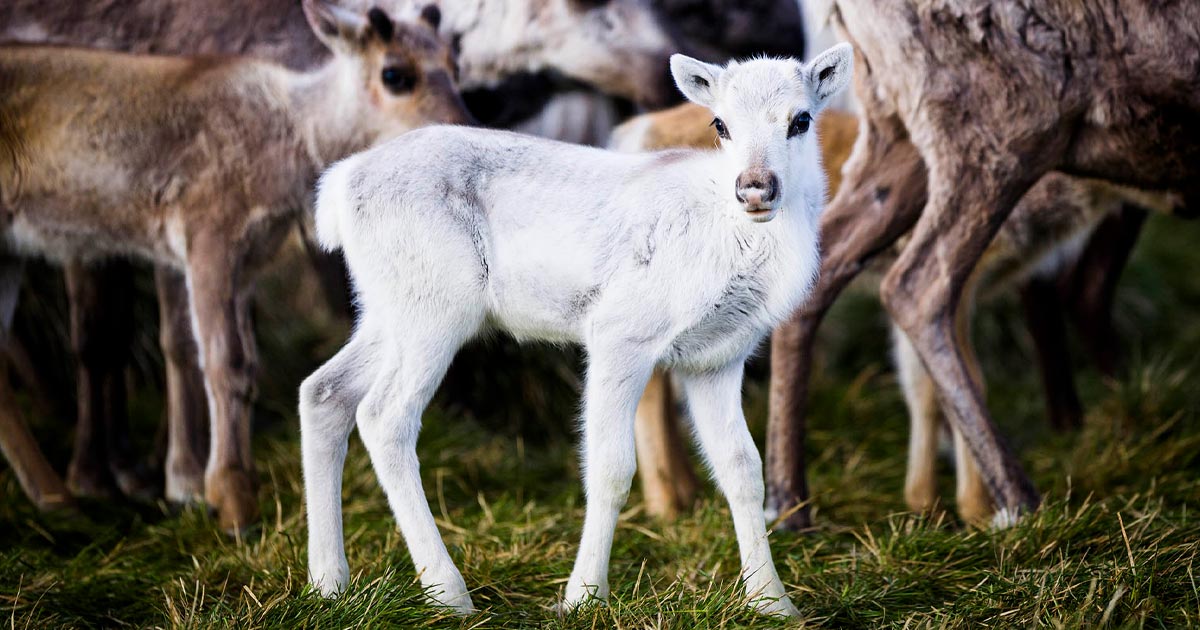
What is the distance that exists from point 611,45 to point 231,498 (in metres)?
3.30

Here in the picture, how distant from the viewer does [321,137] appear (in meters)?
5.71

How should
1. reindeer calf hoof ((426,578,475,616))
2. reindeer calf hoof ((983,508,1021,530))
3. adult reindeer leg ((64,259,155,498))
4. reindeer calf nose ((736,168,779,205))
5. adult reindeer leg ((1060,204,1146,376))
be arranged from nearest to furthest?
1. reindeer calf nose ((736,168,779,205))
2. reindeer calf hoof ((426,578,475,616))
3. reindeer calf hoof ((983,508,1021,530))
4. adult reindeer leg ((64,259,155,498))
5. adult reindeer leg ((1060,204,1146,376))

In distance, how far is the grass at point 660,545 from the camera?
392 centimetres

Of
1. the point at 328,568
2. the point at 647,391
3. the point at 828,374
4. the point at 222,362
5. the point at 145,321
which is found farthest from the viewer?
the point at 828,374

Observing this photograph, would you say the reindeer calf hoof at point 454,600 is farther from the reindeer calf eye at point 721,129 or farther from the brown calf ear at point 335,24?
the brown calf ear at point 335,24

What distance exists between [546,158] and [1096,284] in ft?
17.1

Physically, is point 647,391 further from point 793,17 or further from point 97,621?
point 793,17

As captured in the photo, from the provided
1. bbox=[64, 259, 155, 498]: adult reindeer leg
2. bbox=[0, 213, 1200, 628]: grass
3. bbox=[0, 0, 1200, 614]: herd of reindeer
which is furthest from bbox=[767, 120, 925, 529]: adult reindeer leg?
bbox=[64, 259, 155, 498]: adult reindeer leg

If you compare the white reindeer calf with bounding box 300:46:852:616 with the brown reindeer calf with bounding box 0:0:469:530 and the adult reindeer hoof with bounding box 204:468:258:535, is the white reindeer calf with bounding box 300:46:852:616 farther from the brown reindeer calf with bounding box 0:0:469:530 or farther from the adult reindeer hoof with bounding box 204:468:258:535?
the brown reindeer calf with bounding box 0:0:469:530

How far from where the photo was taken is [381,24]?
5.59 metres

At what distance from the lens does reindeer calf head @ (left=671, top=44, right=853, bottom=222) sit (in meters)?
3.63

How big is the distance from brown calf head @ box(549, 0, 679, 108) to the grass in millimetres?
1898

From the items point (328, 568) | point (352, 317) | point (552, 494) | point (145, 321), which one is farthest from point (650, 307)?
point (145, 321)

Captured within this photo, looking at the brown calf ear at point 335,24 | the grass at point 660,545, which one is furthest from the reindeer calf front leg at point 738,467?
the brown calf ear at point 335,24
